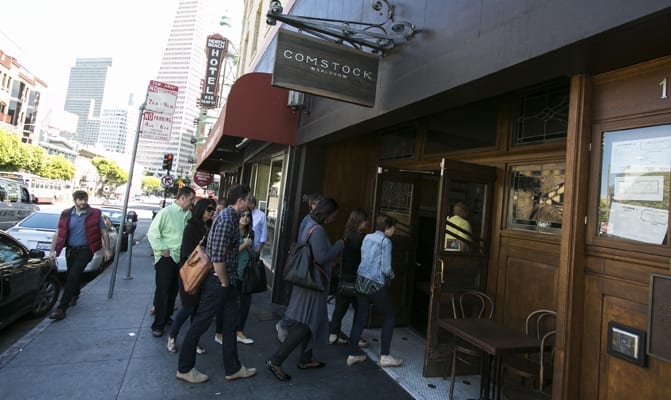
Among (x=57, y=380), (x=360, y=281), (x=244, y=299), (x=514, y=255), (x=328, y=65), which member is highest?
(x=328, y=65)

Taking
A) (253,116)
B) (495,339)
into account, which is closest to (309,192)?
(253,116)

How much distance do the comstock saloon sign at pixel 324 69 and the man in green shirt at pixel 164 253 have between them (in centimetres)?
228

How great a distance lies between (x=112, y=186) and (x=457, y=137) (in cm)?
8182

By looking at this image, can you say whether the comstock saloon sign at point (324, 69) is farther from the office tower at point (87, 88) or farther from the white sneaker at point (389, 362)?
the office tower at point (87, 88)

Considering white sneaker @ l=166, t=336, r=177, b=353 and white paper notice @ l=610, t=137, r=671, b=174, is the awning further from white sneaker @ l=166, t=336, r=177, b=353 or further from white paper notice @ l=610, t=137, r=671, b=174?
white paper notice @ l=610, t=137, r=671, b=174

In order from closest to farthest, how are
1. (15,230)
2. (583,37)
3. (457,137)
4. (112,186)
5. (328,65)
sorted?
(583,37), (328,65), (457,137), (15,230), (112,186)

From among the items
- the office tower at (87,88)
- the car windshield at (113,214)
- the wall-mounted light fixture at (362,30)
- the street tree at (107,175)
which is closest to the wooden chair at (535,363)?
the wall-mounted light fixture at (362,30)

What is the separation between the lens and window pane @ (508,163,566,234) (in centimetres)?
362

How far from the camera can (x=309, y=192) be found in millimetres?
6391

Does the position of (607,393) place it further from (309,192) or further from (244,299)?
(309,192)

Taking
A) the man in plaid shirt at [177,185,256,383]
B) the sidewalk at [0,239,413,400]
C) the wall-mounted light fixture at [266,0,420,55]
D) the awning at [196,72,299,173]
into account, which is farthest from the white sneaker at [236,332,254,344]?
the wall-mounted light fixture at [266,0,420,55]

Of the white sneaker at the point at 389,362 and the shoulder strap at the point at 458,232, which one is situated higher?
the shoulder strap at the point at 458,232

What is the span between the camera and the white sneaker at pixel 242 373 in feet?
11.7

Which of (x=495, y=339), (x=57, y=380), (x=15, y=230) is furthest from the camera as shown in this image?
(x=15, y=230)
